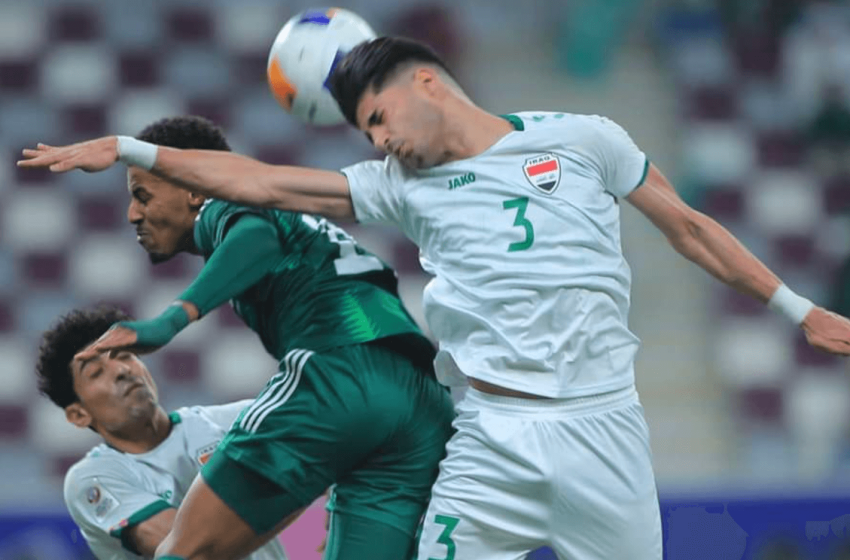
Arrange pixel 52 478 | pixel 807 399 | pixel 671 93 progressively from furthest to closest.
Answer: pixel 671 93, pixel 807 399, pixel 52 478

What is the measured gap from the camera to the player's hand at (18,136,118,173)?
2.23 meters

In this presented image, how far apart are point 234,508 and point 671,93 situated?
4.15m

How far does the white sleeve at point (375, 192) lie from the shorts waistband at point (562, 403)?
340 millimetres

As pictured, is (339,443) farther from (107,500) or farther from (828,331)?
(828,331)

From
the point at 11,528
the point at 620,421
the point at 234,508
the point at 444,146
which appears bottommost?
the point at 11,528

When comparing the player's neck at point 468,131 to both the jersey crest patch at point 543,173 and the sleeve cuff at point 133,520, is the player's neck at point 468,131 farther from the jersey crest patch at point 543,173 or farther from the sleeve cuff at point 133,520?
the sleeve cuff at point 133,520

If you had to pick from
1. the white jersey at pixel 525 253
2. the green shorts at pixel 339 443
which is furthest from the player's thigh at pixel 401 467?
the white jersey at pixel 525 253

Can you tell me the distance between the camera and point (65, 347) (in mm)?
2998

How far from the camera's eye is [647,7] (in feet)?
20.6

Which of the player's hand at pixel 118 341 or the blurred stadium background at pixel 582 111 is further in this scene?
the blurred stadium background at pixel 582 111

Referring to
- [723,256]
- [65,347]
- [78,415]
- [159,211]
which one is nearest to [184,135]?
[159,211]

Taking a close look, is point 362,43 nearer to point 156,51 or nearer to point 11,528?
point 11,528

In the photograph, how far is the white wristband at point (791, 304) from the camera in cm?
249

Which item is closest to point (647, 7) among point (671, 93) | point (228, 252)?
point (671, 93)
